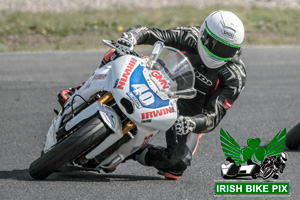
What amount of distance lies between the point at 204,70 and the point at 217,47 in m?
0.39

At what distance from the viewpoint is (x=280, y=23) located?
18.5 metres

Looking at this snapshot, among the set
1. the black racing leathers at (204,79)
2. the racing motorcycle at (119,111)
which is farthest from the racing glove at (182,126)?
the black racing leathers at (204,79)

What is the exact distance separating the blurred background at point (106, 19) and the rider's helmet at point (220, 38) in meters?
8.43

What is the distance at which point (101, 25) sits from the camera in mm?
16484

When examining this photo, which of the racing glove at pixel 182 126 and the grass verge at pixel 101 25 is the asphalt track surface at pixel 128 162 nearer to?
the racing glove at pixel 182 126

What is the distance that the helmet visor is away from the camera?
19.2ft

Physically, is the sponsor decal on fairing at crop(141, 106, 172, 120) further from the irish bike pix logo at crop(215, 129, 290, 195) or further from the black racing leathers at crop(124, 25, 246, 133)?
the irish bike pix logo at crop(215, 129, 290, 195)

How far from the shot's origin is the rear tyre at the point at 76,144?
5.08 meters

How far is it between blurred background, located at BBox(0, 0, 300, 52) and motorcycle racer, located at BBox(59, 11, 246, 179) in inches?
314

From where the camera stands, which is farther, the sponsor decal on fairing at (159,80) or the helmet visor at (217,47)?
the helmet visor at (217,47)

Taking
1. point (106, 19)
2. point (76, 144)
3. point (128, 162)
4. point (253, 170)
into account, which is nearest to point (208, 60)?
point (253, 170)

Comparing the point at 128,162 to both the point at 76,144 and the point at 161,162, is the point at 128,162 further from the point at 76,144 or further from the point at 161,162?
the point at 76,144

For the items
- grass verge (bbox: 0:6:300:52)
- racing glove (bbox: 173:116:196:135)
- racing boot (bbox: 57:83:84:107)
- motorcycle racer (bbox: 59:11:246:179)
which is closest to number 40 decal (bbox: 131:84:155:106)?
racing glove (bbox: 173:116:196:135)

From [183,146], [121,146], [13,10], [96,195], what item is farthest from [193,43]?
[13,10]
